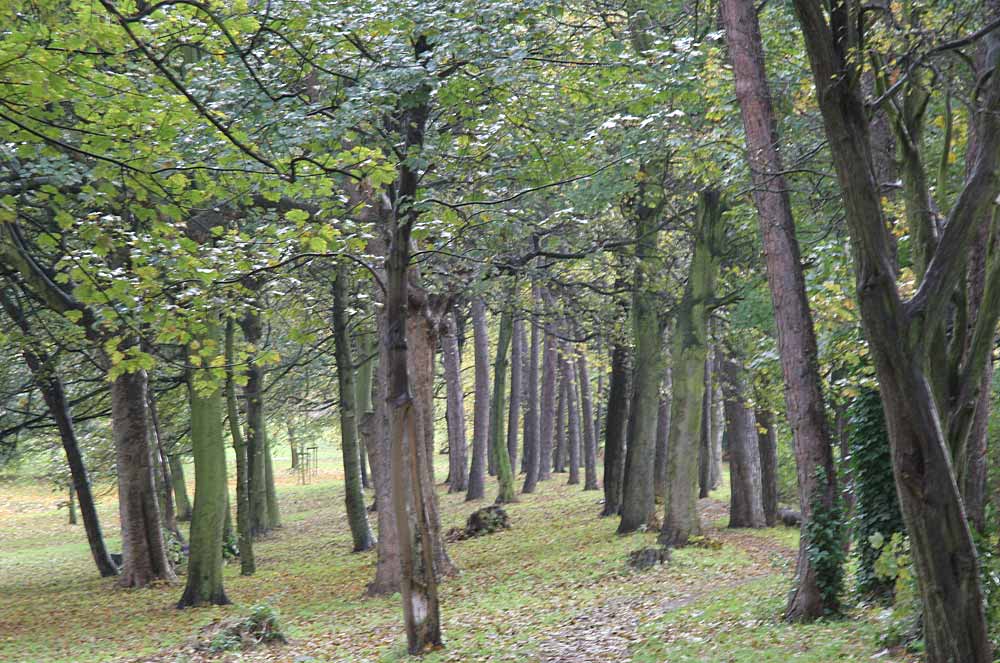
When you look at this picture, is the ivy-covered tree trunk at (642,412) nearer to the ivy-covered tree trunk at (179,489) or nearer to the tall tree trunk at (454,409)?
the tall tree trunk at (454,409)

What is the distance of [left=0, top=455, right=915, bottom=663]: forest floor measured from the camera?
9945 mm

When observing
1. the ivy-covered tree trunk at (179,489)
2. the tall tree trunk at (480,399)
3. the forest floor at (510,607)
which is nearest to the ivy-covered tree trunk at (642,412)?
the forest floor at (510,607)

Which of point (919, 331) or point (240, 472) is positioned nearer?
point (919, 331)

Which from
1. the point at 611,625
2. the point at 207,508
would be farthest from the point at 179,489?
the point at 611,625

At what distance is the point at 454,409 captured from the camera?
97.5 ft

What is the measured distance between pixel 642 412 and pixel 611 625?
8.94m

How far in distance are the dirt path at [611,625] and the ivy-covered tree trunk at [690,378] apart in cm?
175

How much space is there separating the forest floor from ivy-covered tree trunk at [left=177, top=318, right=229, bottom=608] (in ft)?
1.58

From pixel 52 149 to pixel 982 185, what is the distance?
23.4 ft

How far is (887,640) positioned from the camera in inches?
A: 311

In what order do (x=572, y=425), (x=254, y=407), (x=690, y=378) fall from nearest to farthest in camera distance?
(x=690, y=378)
(x=254, y=407)
(x=572, y=425)

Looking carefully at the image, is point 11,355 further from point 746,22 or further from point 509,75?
point 746,22

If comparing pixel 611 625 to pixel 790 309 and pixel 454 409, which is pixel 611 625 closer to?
pixel 790 309

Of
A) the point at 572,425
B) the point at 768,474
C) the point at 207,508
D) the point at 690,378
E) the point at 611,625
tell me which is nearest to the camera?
the point at 611,625
